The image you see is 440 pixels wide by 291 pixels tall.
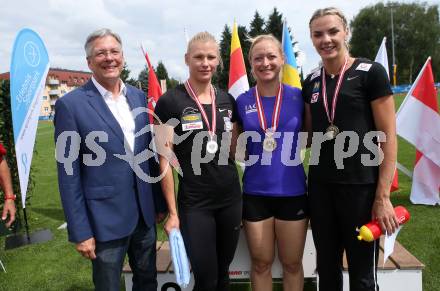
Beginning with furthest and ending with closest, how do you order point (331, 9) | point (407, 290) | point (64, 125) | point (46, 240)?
point (46, 240) → point (407, 290) → point (331, 9) → point (64, 125)

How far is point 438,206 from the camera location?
5965mm

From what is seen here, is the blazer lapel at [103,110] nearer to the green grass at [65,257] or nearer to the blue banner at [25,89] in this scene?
the green grass at [65,257]

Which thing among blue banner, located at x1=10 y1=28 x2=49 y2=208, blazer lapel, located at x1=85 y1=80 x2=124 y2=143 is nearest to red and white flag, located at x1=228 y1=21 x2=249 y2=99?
blue banner, located at x1=10 y1=28 x2=49 y2=208

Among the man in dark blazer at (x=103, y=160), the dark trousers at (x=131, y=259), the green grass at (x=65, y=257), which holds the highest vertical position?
the man in dark blazer at (x=103, y=160)

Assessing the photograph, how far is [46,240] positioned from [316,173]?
183 inches

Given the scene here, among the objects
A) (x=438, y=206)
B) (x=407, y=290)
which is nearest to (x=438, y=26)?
(x=438, y=206)

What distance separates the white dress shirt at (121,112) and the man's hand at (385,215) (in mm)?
1610

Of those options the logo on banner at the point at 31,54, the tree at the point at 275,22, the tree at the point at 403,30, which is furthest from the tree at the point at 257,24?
the logo on banner at the point at 31,54

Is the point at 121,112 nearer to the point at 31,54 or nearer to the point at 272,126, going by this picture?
the point at 272,126

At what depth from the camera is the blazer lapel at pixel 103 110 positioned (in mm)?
2367

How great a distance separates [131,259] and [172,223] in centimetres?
43

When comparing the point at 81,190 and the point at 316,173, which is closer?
the point at 81,190

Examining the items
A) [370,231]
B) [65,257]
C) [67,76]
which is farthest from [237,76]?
[67,76]

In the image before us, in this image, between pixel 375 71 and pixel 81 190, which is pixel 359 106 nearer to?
pixel 375 71
